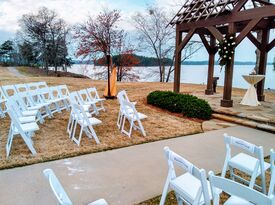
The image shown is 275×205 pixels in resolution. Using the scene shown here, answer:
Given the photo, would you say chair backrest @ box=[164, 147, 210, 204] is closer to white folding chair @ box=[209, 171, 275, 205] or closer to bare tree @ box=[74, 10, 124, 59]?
white folding chair @ box=[209, 171, 275, 205]

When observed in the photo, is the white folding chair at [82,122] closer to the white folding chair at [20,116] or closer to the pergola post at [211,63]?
the white folding chair at [20,116]

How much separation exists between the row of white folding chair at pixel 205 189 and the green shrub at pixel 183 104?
13.5 ft

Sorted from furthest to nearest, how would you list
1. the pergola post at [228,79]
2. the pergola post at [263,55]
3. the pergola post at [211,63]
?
the pergola post at [211,63] → the pergola post at [263,55] → the pergola post at [228,79]

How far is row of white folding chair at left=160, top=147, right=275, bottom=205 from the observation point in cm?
142

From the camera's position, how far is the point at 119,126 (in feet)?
17.3

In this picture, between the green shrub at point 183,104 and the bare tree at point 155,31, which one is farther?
the bare tree at point 155,31

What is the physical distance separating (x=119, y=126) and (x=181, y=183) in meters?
3.19

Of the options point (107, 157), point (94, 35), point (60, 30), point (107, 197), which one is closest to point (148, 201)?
point (107, 197)

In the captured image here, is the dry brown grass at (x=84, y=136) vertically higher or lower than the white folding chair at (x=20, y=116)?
lower

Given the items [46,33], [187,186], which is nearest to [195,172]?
[187,186]

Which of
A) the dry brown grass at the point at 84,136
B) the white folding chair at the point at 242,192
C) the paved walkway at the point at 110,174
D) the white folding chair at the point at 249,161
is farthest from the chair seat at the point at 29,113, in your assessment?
the white folding chair at the point at 242,192

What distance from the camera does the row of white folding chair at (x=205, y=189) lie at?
55.7 inches

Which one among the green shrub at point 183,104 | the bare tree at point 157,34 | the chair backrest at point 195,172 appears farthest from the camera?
the bare tree at point 157,34

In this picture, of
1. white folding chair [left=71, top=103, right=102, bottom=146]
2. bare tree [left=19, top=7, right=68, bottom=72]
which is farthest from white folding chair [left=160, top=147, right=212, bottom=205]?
bare tree [left=19, top=7, right=68, bottom=72]
